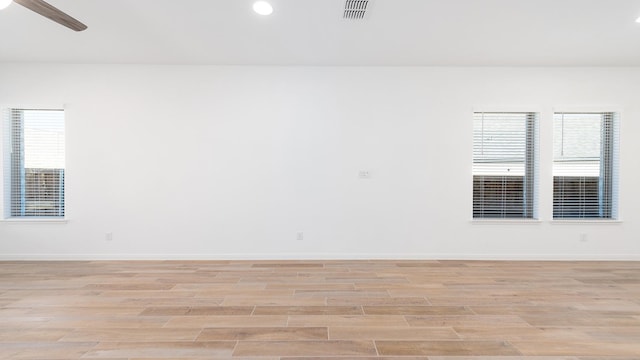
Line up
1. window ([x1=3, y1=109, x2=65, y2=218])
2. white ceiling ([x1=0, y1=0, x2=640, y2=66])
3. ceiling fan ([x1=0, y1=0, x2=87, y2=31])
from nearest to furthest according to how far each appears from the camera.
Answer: ceiling fan ([x1=0, y1=0, x2=87, y2=31]) < white ceiling ([x1=0, y1=0, x2=640, y2=66]) < window ([x1=3, y1=109, x2=65, y2=218])

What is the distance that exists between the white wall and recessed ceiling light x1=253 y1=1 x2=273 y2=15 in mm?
1216

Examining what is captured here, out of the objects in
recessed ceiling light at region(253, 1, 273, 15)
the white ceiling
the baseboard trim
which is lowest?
the baseboard trim

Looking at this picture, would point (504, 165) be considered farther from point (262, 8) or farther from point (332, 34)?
point (262, 8)

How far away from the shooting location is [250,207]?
4.91 metres

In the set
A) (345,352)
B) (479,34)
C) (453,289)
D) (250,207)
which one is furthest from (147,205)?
(479,34)

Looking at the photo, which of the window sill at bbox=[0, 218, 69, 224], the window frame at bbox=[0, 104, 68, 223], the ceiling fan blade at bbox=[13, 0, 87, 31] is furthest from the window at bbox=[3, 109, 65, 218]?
the ceiling fan blade at bbox=[13, 0, 87, 31]

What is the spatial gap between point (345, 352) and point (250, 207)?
9.54 ft

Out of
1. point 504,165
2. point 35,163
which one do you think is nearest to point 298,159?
point 504,165

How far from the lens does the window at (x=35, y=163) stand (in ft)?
16.1

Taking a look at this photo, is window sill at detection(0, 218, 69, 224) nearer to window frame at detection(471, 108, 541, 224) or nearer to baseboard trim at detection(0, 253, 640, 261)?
baseboard trim at detection(0, 253, 640, 261)

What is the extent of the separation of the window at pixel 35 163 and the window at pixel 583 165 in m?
6.97

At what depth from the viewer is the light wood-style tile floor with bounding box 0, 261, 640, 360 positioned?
7.88 ft

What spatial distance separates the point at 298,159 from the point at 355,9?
2.06 m

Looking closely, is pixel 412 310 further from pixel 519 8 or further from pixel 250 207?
pixel 519 8
